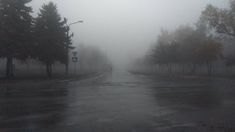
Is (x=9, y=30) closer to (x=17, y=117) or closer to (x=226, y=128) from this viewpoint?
(x=17, y=117)

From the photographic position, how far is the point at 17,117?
41.4ft

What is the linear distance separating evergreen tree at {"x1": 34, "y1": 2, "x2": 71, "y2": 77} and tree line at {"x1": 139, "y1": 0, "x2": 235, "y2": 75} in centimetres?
2000

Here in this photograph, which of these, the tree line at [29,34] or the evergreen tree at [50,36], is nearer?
the tree line at [29,34]

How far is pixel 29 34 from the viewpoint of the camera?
1770 inches

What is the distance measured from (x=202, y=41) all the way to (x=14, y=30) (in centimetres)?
3459

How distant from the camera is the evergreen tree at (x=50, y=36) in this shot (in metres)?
50.1

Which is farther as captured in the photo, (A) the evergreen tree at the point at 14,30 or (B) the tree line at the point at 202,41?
(B) the tree line at the point at 202,41

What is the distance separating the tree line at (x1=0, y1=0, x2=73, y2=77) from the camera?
42812mm

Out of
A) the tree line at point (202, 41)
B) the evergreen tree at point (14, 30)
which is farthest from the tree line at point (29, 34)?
the tree line at point (202, 41)

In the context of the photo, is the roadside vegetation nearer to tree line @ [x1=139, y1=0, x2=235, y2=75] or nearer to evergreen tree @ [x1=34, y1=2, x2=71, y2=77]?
evergreen tree @ [x1=34, y1=2, x2=71, y2=77]

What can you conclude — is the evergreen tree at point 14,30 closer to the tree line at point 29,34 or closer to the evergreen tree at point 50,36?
the tree line at point 29,34

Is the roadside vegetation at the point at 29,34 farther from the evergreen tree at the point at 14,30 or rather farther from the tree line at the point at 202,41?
the tree line at the point at 202,41

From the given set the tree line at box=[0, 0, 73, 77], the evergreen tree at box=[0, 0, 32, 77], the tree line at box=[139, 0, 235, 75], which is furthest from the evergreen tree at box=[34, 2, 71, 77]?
the tree line at box=[139, 0, 235, 75]

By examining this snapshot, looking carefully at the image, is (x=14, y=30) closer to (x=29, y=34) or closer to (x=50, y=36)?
(x=29, y=34)
